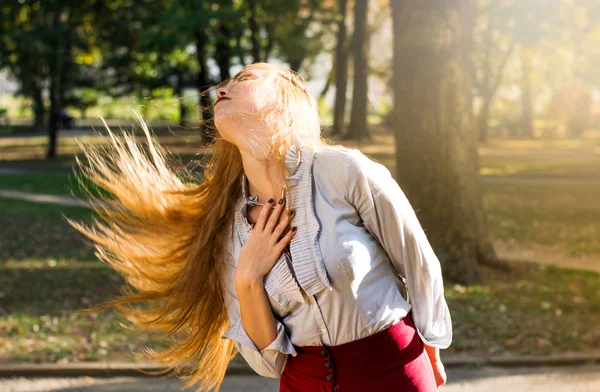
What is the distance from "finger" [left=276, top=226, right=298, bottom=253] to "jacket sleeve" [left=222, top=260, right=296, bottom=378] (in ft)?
0.80

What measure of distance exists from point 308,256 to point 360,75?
30.9 metres

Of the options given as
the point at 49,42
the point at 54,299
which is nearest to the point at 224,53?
the point at 49,42

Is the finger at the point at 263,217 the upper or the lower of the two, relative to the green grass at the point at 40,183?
upper

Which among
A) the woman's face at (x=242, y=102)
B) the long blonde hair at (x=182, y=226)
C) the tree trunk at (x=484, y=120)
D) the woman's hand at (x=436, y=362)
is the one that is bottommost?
the tree trunk at (x=484, y=120)

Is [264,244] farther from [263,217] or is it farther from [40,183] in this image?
[40,183]

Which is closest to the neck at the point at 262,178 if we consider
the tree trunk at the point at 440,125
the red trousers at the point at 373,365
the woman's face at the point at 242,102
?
the woman's face at the point at 242,102

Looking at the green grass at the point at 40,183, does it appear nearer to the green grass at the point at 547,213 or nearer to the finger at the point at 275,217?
the green grass at the point at 547,213

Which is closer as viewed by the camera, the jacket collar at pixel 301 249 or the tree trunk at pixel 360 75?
the jacket collar at pixel 301 249

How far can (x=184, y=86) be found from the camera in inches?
1490

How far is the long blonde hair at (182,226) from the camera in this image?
257cm

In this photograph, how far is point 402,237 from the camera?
2389 millimetres

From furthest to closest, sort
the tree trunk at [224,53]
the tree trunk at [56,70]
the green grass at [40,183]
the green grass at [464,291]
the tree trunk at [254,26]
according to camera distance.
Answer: the tree trunk at [224,53] → the tree trunk at [56,70] → the tree trunk at [254,26] → the green grass at [40,183] → the green grass at [464,291]

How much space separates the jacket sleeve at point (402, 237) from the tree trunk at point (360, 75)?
2753 cm

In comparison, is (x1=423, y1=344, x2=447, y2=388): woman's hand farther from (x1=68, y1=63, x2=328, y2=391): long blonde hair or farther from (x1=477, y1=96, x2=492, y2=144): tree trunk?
(x1=477, y1=96, x2=492, y2=144): tree trunk
